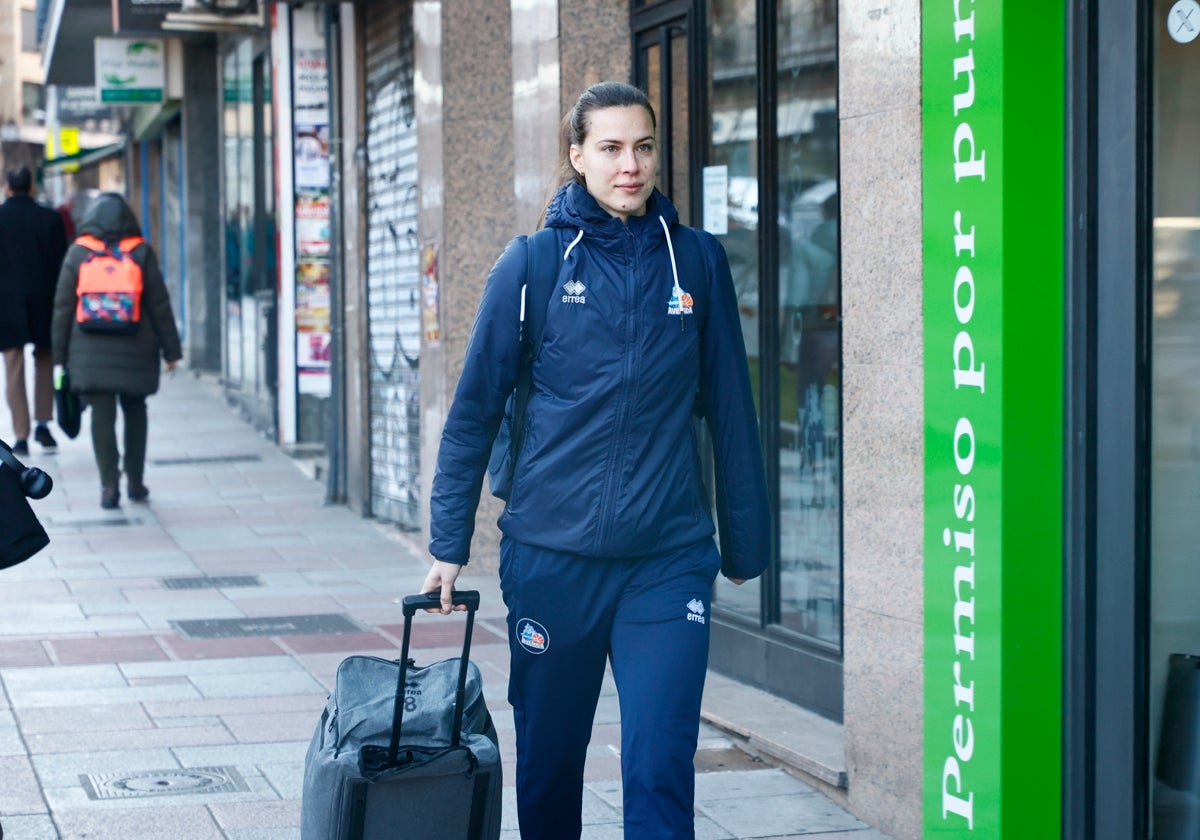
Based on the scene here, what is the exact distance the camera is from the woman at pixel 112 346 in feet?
37.1

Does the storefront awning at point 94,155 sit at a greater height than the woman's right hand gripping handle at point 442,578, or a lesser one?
greater

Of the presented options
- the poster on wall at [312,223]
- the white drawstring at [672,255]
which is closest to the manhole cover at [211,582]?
the poster on wall at [312,223]

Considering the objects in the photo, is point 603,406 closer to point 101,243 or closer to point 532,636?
point 532,636

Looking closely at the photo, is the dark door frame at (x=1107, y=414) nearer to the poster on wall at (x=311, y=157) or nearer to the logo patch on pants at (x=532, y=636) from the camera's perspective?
the logo patch on pants at (x=532, y=636)

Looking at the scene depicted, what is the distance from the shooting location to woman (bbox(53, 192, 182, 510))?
11.3 metres

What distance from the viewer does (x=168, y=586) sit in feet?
29.9

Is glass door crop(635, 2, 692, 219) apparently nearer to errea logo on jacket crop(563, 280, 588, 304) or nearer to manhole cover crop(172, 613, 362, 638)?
manhole cover crop(172, 613, 362, 638)

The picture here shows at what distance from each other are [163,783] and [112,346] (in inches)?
246

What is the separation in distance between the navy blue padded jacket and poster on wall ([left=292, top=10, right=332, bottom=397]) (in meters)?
10.2

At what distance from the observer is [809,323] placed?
21.3 feet

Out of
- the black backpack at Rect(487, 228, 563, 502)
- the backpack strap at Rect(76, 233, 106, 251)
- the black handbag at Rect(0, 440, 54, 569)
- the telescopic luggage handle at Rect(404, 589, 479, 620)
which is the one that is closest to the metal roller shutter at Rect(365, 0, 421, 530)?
the backpack strap at Rect(76, 233, 106, 251)

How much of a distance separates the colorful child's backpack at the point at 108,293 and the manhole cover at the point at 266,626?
3.55m

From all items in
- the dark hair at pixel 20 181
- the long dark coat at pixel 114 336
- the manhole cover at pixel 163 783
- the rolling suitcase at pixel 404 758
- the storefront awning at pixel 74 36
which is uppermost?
the storefront awning at pixel 74 36

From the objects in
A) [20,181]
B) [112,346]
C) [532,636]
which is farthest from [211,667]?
[20,181]
